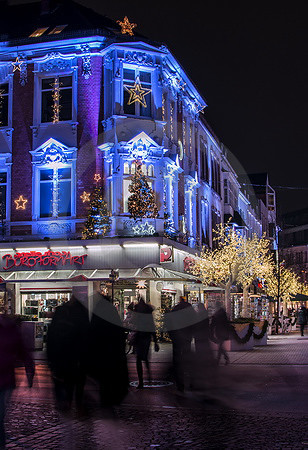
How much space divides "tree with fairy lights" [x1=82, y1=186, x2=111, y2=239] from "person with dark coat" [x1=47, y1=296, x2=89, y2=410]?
16.2 m

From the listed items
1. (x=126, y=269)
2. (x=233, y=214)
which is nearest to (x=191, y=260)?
(x=126, y=269)

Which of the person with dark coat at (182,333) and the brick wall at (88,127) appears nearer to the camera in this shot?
the person with dark coat at (182,333)

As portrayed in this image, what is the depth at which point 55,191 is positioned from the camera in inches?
1051

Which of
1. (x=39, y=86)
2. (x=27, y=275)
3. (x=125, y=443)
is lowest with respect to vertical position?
(x=125, y=443)

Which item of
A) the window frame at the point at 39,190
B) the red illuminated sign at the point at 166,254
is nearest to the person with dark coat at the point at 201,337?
the red illuminated sign at the point at 166,254

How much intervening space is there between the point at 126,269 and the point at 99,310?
16.2 metres

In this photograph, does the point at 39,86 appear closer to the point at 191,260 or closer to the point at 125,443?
the point at 191,260

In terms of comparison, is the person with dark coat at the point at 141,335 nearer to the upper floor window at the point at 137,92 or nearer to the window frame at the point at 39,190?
the window frame at the point at 39,190

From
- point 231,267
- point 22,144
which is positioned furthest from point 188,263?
point 22,144

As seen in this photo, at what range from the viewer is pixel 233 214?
4650 cm

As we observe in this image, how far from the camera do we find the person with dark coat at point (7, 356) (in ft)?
25.0

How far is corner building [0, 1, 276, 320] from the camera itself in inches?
1010

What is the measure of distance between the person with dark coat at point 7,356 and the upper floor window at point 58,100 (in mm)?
19728

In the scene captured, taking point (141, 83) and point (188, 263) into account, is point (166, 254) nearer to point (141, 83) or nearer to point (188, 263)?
point (188, 263)
